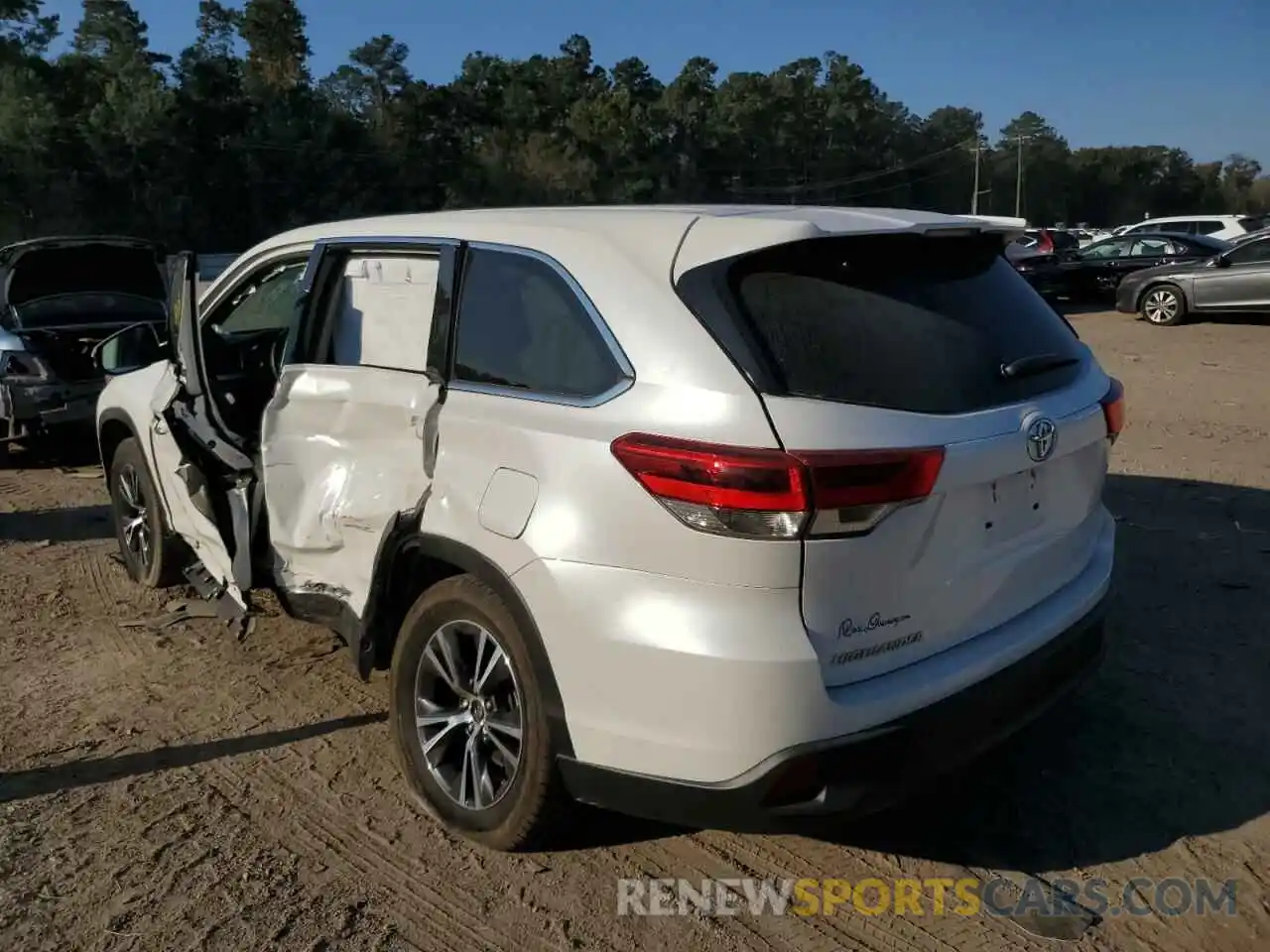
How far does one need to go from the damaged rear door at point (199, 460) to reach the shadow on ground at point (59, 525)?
7.80 feet

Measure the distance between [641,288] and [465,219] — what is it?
989 mm

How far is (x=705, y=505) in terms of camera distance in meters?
2.69

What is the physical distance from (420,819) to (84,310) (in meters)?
7.94

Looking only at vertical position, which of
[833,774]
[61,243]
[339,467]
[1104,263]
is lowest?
[1104,263]

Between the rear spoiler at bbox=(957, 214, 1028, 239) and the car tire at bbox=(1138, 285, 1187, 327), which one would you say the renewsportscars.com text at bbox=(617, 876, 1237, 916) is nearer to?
the rear spoiler at bbox=(957, 214, 1028, 239)

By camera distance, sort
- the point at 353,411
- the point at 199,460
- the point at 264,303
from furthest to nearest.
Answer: the point at 264,303 → the point at 199,460 → the point at 353,411

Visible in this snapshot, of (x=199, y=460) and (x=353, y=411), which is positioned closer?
(x=353, y=411)

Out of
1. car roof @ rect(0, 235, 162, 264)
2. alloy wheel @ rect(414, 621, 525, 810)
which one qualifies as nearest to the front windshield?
car roof @ rect(0, 235, 162, 264)

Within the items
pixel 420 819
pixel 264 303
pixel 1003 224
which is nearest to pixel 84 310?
pixel 264 303

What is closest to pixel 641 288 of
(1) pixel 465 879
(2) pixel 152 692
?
(1) pixel 465 879

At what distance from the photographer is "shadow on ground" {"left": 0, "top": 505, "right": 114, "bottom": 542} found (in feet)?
22.9

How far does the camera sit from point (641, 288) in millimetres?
2975

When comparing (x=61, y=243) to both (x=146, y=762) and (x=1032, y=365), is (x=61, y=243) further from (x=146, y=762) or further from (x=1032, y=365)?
(x=1032, y=365)

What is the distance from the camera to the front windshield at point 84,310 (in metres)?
9.38
